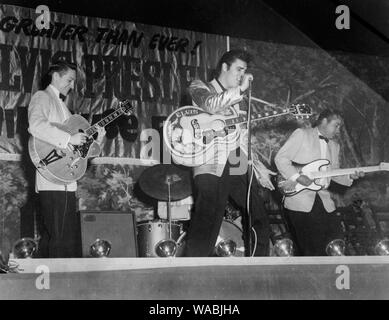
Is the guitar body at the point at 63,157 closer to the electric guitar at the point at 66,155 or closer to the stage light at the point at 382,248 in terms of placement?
the electric guitar at the point at 66,155

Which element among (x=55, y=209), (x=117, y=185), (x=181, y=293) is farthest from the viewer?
(x=117, y=185)

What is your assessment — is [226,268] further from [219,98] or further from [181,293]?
[219,98]

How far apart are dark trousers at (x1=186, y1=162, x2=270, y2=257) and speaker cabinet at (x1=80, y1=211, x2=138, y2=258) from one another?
0.33 meters

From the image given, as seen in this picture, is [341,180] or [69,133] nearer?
[69,133]

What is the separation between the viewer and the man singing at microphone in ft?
14.1

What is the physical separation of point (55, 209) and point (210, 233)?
874 mm

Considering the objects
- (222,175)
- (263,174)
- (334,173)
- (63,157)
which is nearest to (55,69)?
(63,157)

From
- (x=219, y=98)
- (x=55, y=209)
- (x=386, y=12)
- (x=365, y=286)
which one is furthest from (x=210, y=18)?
(x=365, y=286)

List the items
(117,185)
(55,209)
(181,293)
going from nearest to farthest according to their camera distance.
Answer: (181,293)
(55,209)
(117,185)

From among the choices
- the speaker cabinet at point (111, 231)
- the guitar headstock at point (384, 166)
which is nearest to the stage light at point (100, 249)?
the speaker cabinet at point (111, 231)

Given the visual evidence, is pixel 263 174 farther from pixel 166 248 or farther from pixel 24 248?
pixel 24 248

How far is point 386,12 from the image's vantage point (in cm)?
428

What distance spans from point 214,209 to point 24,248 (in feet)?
3.56

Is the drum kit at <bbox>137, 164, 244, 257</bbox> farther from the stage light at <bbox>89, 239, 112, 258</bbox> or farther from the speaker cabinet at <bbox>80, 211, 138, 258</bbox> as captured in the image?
the stage light at <bbox>89, 239, 112, 258</bbox>
